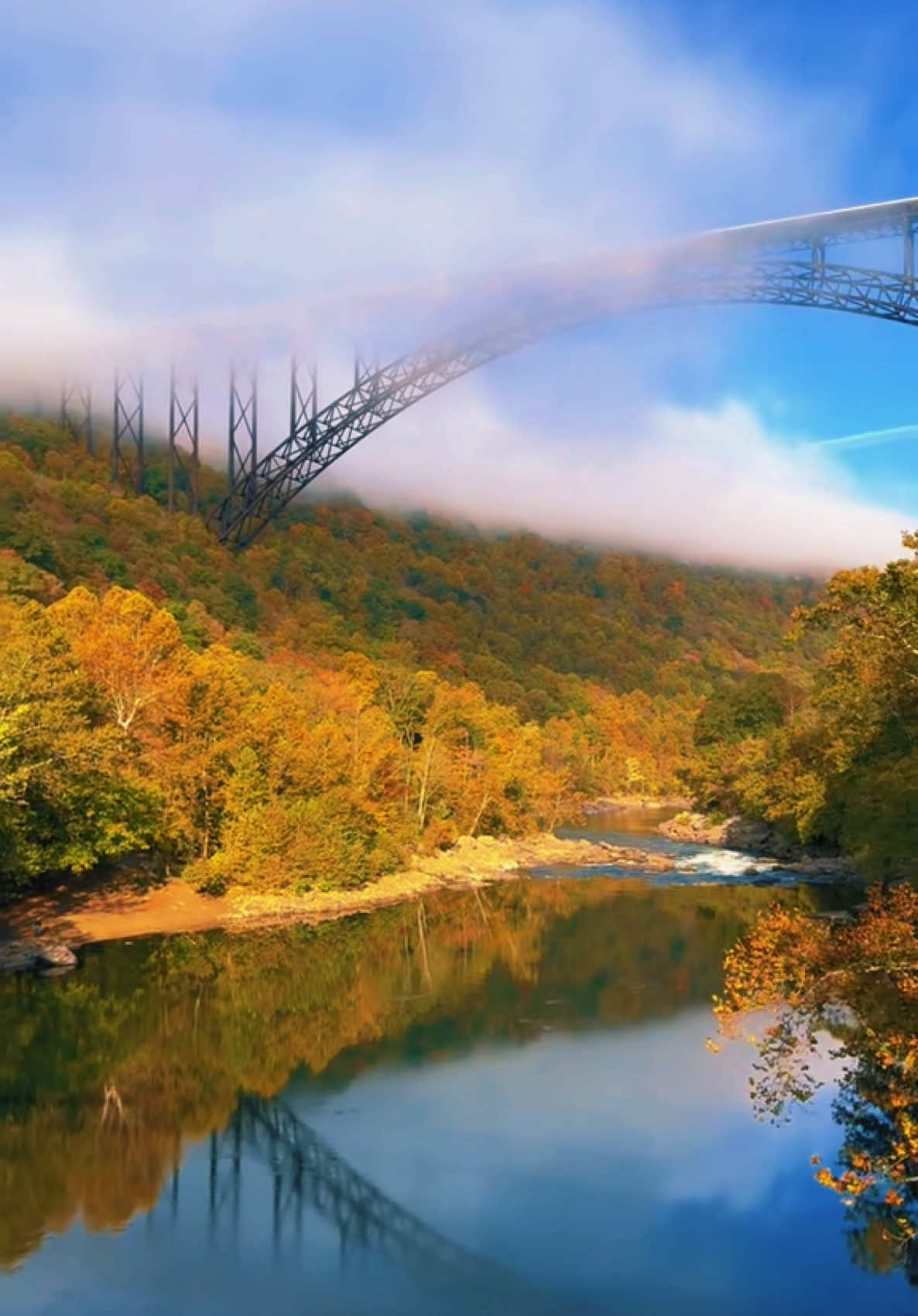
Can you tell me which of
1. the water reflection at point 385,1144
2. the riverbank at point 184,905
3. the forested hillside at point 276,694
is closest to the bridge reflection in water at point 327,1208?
the water reflection at point 385,1144

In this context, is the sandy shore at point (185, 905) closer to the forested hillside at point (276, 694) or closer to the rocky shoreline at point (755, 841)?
the forested hillside at point (276, 694)

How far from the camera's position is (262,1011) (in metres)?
18.4

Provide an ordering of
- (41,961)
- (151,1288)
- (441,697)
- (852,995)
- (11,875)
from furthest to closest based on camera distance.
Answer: (441,697)
(11,875)
(41,961)
(151,1288)
(852,995)

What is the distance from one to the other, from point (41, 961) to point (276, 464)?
3181 cm

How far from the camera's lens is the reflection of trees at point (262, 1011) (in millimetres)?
12648

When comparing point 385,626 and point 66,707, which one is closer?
point 66,707

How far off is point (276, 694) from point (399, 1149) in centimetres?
1914

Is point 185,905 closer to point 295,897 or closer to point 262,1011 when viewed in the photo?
point 295,897

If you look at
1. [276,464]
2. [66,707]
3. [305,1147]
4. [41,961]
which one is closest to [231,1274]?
[305,1147]

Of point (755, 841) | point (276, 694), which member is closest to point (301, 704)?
point (276, 694)

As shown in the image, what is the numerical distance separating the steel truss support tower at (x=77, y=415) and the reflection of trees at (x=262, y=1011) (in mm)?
42173

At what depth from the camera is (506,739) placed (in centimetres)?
4362

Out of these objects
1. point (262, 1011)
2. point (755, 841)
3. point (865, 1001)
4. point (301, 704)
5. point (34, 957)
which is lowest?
point (755, 841)

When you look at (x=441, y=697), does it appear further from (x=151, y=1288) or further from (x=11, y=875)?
(x=151, y=1288)
